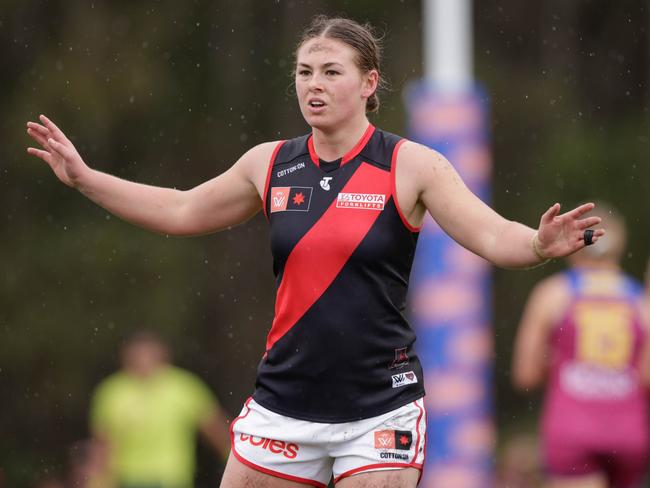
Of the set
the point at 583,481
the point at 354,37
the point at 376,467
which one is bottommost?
the point at 583,481

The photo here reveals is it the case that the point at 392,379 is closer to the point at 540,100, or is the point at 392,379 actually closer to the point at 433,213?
the point at 433,213

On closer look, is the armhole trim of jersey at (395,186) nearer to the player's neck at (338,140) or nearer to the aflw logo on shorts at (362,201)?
the aflw logo on shorts at (362,201)

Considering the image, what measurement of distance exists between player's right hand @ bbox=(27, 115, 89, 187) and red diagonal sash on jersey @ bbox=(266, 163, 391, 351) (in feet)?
3.59

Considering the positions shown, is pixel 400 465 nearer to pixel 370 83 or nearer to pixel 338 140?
pixel 338 140

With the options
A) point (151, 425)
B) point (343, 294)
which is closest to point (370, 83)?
point (343, 294)

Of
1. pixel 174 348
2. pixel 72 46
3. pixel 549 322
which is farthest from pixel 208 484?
pixel 549 322

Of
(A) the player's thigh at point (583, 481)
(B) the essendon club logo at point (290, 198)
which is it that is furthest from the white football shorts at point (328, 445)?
(A) the player's thigh at point (583, 481)

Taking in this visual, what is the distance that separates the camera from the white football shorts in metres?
5.21

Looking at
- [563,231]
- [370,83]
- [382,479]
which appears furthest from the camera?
[370,83]

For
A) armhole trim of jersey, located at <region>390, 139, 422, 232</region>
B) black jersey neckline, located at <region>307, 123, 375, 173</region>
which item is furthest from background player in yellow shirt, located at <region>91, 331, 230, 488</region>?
armhole trim of jersey, located at <region>390, 139, 422, 232</region>

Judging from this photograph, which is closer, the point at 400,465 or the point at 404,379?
the point at 400,465

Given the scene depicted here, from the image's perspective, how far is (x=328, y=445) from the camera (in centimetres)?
528

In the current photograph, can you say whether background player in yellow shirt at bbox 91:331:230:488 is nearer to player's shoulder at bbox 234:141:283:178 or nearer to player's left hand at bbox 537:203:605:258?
player's shoulder at bbox 234:141:283:178

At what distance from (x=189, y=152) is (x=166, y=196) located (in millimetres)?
16432
